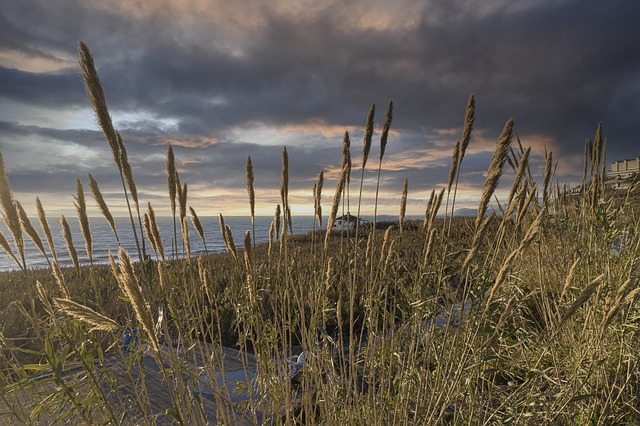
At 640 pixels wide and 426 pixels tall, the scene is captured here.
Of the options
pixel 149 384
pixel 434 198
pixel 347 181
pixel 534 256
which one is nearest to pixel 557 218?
pixel 534 256

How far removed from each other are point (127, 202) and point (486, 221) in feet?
4.34

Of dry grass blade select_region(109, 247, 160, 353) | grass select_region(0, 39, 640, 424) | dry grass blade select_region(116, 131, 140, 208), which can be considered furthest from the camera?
grass select_region(0, 39, 640, 424)

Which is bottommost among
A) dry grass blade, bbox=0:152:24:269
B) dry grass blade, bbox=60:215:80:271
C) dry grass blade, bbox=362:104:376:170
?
dry grass blade, bbox=60:215:80:271

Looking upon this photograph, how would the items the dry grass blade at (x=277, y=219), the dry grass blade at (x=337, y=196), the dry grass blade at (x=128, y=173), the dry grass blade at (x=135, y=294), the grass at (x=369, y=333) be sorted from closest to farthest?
the dry grass blade at (x=135, y=294) → the dry grass blade at (x=128, y=173) → the grass at (x=369, y=333) → the dry grass blade at (x=337, y=196) → the dry grass blade at (x=277, y=219)

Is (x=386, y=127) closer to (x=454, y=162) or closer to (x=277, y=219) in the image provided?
(x=454, y=162)

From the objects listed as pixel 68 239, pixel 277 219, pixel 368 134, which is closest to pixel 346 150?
pixel 368 134

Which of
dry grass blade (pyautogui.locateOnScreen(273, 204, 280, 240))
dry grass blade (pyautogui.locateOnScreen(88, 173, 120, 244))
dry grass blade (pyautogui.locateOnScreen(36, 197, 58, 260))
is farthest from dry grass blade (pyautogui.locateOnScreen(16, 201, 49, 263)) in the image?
dry grass blade (pyautogui.locateOnScreen(273, 204, 280, 240))

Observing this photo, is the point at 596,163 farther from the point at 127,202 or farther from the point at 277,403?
the point at 127,202

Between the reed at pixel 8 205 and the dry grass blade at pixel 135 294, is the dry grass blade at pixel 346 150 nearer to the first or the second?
the dry grass blade at pixel 135 294

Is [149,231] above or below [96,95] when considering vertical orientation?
below

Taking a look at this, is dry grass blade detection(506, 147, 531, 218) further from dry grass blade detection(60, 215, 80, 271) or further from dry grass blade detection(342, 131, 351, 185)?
dry grass blade detection(60, 215, 80, 271)

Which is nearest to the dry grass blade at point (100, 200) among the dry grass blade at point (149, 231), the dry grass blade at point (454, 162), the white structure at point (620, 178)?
the dry grass blade at point (149, 231)

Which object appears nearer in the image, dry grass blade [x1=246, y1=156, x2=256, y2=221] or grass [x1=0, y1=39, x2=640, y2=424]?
grass [x1=0, y1=39, x2=640, y2=424]

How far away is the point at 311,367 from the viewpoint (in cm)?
244
